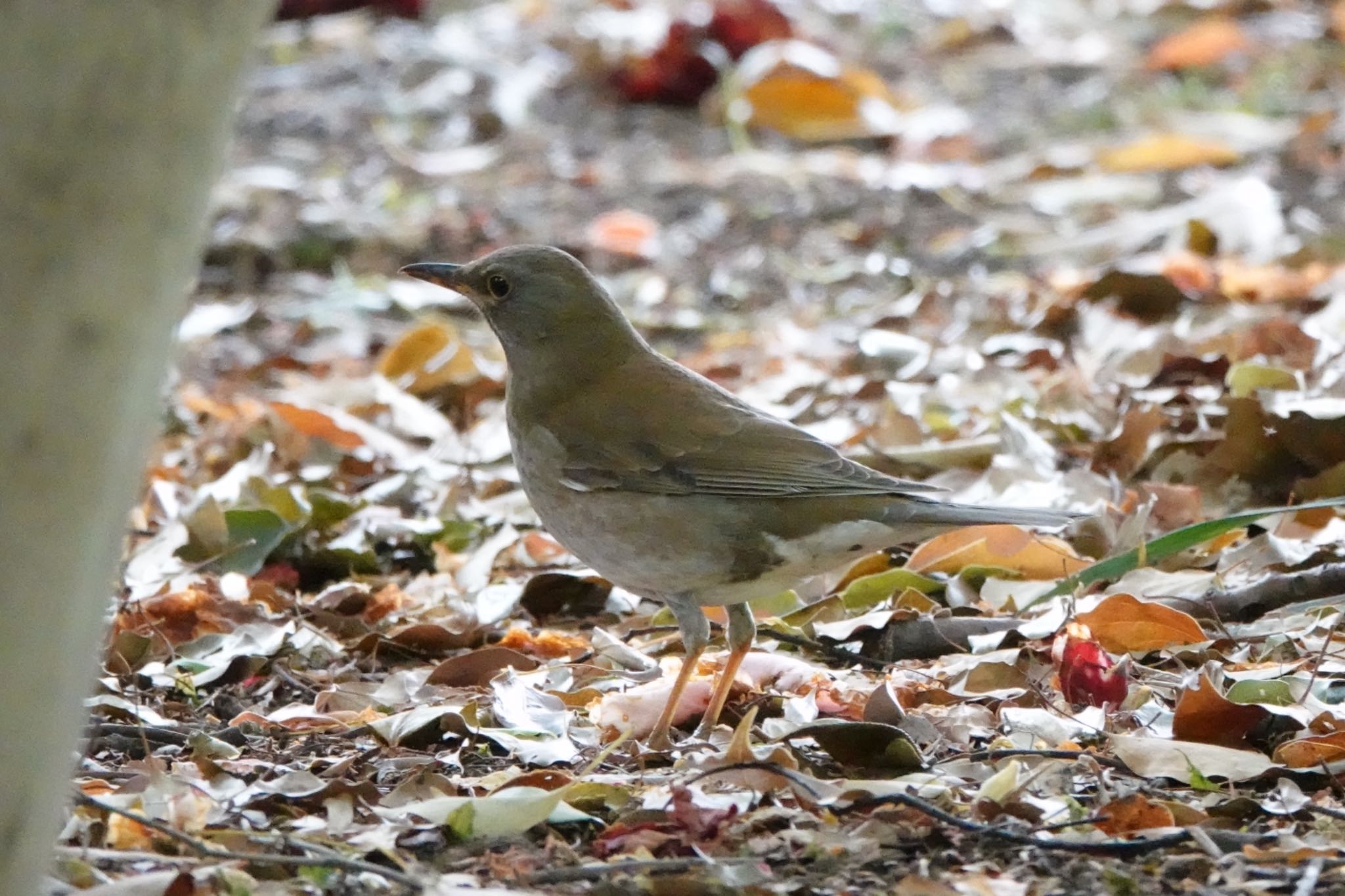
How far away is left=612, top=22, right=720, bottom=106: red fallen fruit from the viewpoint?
13.4m

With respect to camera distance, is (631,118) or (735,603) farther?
(631,118)

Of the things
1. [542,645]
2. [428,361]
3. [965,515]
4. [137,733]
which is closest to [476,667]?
[542,645]

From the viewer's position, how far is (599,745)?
441 centimetres

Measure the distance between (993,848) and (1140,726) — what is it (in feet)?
3.02

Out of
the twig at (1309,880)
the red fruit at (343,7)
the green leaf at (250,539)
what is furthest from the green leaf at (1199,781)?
the red fruit at (343,7)

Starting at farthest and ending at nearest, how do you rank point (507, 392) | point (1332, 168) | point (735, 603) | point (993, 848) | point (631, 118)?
point (631, 118), point (1332, 168), point (507, 392), point (735, 603), point (993, 848)

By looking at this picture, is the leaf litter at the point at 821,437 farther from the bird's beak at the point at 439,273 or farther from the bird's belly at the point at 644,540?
the bird's beak at the point at 439,273

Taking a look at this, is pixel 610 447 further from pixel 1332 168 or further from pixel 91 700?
pixel 1332 168

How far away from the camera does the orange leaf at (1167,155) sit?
10945 mm

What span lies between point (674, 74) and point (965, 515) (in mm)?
9266

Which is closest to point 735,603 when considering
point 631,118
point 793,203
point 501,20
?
point 793,203

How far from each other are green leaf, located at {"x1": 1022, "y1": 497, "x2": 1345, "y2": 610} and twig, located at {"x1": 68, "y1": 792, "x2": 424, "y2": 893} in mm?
2316

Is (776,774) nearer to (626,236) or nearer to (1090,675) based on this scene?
(1090,675)

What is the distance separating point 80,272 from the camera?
2.22m
